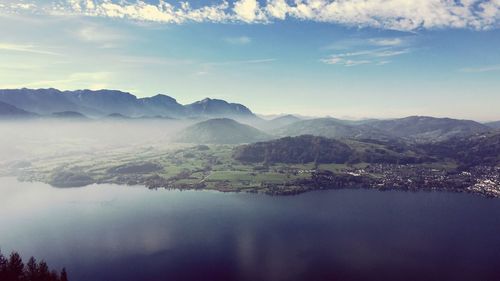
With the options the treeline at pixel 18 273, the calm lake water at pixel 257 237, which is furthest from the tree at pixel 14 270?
the calm lake water at pixel 257 237

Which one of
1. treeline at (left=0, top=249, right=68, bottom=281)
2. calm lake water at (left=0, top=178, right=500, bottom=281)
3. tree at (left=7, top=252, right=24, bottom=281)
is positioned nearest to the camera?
treeline at (left=0, top=249, right=68, bottom=281)

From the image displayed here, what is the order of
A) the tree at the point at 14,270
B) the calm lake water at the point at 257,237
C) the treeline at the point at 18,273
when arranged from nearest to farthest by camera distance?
the treeline at the point at 18,273
the tree at the point at 14,270
the calm lake water at the point at 257,237

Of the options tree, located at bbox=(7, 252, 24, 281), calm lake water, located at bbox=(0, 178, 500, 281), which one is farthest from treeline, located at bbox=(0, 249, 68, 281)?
calm lake water, located at bbox=(0, 178, 500, 281)

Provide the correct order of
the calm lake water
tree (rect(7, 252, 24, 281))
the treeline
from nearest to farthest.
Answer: the treeline < tree (rect(7, 252, 24, 281)) < the calm lake water

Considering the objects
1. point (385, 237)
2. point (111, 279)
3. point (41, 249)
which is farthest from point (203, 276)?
point (385, 237)

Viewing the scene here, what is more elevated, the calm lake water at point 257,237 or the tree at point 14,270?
the tree at point 14,270

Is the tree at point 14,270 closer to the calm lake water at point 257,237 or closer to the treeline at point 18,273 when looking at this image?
the treeline at point 18,273

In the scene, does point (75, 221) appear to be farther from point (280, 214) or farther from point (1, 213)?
point (280, 214)

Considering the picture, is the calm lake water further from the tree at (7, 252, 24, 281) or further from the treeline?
the tree at (7, 252, 24, 281)
